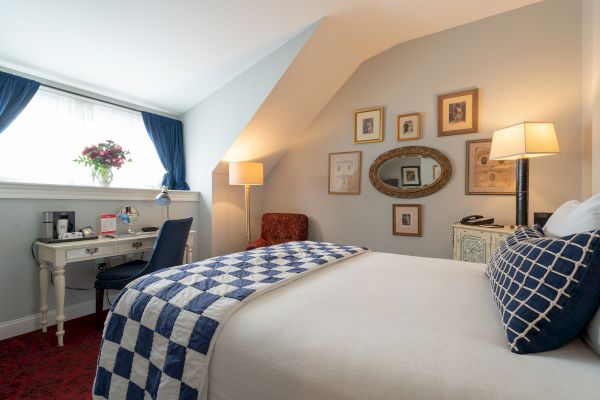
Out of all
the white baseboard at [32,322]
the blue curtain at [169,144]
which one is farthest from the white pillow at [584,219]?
the blue curtain at [169,144]

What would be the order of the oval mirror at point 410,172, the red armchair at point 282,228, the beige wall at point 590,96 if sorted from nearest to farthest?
the beige wall at point 590,96 < the oval mirror at point 410,172 < the red armchair at point 282,228

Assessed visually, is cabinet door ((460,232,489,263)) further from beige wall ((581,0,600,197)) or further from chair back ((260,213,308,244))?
chair back ((260,213,308,244))

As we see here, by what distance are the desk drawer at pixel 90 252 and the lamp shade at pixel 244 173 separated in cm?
142

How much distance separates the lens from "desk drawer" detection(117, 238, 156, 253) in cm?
256

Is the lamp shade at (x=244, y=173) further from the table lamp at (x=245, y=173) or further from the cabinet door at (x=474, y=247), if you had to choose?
the cabinet door at (x=474, y=247)

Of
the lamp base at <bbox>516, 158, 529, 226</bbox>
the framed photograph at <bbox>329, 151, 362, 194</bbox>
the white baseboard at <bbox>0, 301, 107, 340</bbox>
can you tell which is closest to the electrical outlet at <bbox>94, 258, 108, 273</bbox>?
the white baseboard at <bbox>0, 301, 107, 340</bbox>

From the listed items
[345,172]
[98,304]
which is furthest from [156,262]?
[345,172]

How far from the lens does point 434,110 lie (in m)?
3.21

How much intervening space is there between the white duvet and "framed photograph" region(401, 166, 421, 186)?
2.15 m

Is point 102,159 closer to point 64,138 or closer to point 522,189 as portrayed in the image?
point 64,138

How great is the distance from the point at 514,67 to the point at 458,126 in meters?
0.70

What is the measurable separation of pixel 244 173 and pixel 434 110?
2220 mm

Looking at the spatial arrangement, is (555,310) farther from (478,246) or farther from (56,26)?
(56,26)

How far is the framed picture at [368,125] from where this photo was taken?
11.5ft
